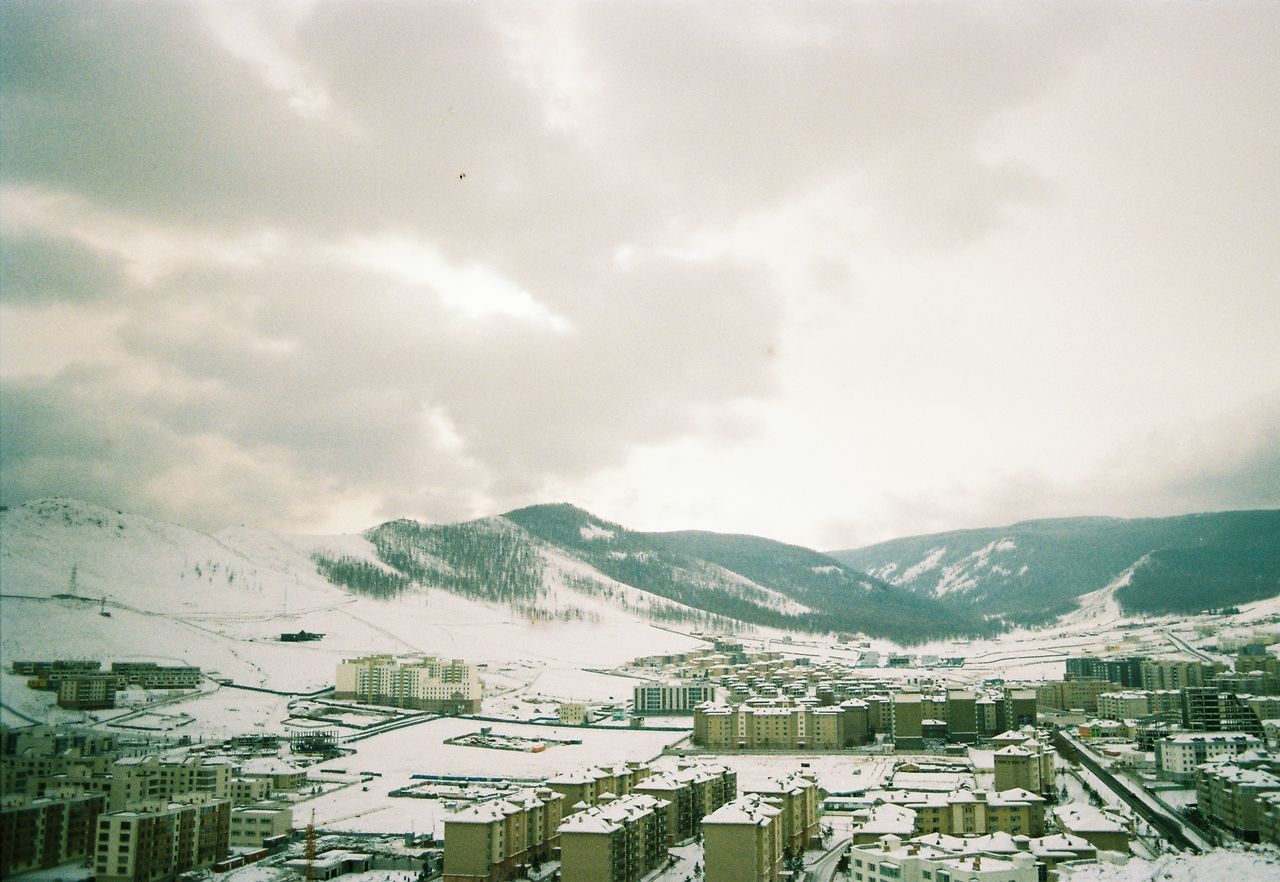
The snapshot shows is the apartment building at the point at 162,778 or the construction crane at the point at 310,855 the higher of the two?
the apartment building at the point at 162,778

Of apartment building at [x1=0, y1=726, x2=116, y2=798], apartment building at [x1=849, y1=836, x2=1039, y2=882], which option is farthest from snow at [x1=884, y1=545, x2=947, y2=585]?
apartment building at [x1=0, y1=726, x2=116, y2=798]

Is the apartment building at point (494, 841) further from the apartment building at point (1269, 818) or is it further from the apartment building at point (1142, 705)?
the apartment building at point (1142, 705)

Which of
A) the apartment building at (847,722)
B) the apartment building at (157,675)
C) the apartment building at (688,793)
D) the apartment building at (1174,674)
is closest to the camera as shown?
the apartment building at (688,793)

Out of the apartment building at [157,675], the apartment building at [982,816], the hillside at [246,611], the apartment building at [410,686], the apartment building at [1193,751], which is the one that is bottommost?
the apartment building at [982,816]

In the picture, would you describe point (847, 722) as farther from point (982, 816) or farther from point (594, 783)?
point (594, 783)

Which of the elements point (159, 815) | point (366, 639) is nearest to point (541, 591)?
point (366, 639)

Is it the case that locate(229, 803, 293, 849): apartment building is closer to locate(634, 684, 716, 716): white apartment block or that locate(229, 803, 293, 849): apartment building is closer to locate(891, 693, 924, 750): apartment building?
locate(891, 693, 924, 750): apartment building

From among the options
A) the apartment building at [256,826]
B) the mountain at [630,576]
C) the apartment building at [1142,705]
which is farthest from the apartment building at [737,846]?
the mountain at [630,576]

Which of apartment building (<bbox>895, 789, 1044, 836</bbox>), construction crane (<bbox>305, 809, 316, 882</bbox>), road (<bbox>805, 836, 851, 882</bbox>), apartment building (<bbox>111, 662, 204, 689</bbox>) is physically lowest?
road (<bbox>805, 836, 851, 882</bbox>)

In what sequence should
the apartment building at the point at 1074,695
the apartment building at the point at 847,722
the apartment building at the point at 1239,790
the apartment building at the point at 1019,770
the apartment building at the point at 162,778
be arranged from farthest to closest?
the apartment building at the point at 1074,695 < the apartment building at the point at 847,722 < the apartment building at the point at 1019,770 < the apartment building at the point at 1239,790 < the apartment building at the point at 162,778
